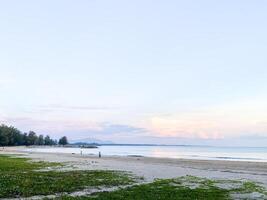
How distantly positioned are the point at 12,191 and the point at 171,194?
29.5ft

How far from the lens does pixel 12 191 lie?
23844 millimetres

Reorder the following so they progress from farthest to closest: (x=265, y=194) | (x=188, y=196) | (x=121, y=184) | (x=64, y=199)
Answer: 1. (x=121, y=184)
2. (x=265, y=194)
3. (x=188, y=196)
4. (x=64, y=199)

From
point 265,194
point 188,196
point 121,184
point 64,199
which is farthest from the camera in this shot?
point 121,184

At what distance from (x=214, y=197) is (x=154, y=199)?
3994mm

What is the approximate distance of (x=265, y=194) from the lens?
88.7 ft

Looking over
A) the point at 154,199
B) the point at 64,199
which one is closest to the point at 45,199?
the point at 64,199

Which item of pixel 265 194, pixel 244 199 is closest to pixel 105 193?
pixel 244 199

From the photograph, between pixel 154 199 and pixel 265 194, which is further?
pixel 265 194

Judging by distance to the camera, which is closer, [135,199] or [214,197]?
[135,199]

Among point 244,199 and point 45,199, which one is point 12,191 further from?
point 244,199

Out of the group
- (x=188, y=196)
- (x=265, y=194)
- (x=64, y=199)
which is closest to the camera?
(x=64, y=199)

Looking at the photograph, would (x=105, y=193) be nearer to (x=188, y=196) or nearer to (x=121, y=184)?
(x=188, y=196)

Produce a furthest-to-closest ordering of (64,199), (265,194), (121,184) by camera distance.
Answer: (121,184), (265,194), (64,199)

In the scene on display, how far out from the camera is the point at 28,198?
71.5 ft
